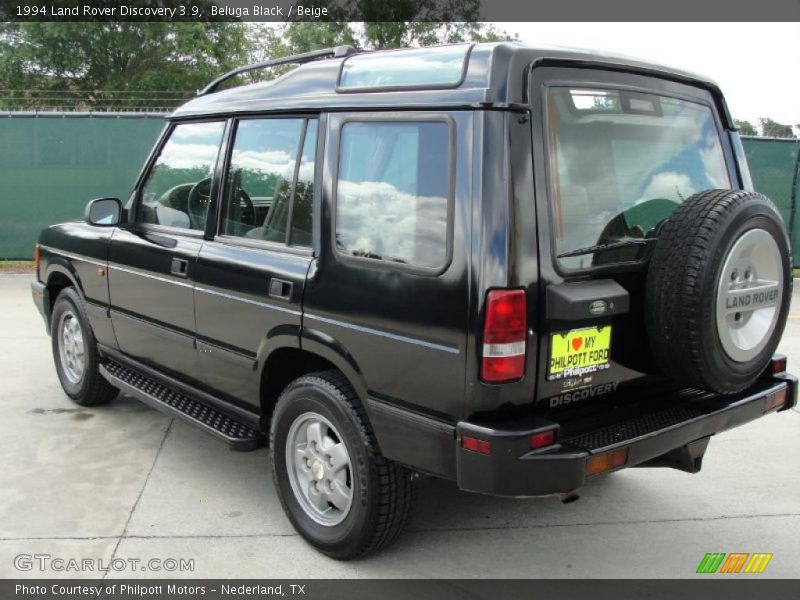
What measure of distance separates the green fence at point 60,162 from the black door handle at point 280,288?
825 cm

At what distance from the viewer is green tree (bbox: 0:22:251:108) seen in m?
25.4

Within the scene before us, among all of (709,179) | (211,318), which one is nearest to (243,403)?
(211,318)

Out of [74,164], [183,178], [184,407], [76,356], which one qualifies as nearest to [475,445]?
[184,407]

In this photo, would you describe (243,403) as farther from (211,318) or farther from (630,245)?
(630,245)

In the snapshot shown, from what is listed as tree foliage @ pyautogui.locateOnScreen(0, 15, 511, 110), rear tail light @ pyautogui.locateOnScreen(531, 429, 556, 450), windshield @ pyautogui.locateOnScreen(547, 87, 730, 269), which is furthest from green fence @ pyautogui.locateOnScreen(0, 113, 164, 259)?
tree foliage @ pyautogui.locateOnScreen(0, 15, 511, 110)

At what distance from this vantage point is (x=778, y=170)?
11086 millimetres

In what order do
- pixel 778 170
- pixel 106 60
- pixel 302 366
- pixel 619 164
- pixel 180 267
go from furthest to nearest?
pixel 106 60 → pixel 778 170 → pixel 180 267 → pixel 302 366 → pixel 619 164

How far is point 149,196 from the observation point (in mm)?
4551

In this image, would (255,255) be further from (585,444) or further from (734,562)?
(734,562)

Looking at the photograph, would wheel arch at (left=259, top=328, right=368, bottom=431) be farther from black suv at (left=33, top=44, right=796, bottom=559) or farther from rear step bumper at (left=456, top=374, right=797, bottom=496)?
rear step bumper at (left=456, top=374, right=797, bottom=496)

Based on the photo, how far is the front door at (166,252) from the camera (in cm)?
404

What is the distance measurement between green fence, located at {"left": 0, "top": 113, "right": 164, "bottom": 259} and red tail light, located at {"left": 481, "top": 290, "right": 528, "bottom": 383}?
9.35 meters

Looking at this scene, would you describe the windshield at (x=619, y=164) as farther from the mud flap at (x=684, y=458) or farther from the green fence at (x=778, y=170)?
the green fence at (x=778, y=170)

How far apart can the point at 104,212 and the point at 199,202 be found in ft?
3.17
